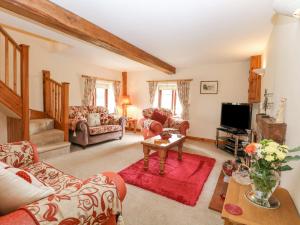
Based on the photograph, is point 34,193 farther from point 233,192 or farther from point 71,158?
point 71,158

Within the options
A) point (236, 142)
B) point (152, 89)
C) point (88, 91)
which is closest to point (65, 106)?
point (88, 91)

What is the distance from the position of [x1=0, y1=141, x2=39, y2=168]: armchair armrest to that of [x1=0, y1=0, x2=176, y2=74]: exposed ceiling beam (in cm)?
141

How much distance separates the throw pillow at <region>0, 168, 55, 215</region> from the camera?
35.2 inches

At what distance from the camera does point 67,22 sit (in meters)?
2.11

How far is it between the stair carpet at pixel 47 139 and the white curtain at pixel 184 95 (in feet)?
11.3

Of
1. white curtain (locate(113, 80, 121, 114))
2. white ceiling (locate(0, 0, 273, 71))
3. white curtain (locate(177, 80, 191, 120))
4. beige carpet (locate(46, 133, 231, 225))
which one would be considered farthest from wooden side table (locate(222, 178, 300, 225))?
white curtain (locate(113, 80, 121, 114))

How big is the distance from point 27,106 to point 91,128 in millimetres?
1473

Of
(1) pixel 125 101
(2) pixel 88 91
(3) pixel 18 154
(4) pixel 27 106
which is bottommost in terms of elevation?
(3) pixel 18 154

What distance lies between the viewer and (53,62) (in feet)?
14.7

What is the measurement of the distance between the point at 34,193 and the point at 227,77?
505 centimetres

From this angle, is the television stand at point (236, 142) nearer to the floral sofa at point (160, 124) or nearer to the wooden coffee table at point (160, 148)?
the floral sofa at point (160, 124)

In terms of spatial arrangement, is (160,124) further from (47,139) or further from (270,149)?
(270,149)

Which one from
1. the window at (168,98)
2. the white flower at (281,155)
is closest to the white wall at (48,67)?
the window at (168,98)

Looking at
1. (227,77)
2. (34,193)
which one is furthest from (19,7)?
(227,77)
